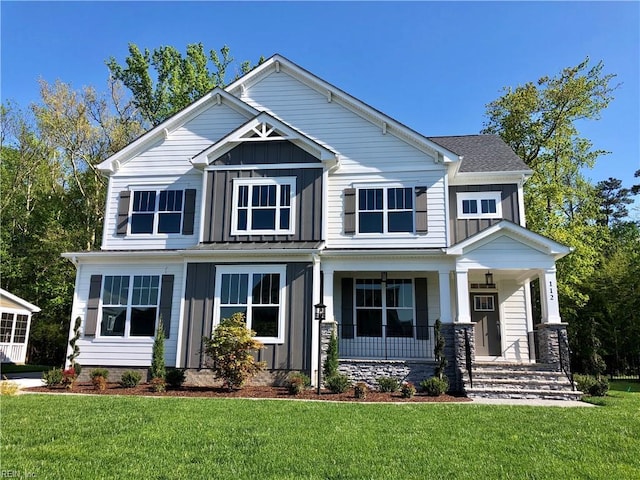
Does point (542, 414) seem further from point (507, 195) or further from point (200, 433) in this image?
point (507, 195)

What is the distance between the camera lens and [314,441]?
6273 millimetres

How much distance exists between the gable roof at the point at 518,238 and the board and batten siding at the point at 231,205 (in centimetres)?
415

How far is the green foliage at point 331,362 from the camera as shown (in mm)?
12396

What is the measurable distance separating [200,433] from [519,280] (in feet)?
38.0

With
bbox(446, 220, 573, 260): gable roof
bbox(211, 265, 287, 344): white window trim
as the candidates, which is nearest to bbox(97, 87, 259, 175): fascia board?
bbox(211, 265, 287, 344): white window trim

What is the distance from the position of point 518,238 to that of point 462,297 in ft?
7.20

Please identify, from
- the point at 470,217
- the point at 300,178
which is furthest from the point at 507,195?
the point at 300,178

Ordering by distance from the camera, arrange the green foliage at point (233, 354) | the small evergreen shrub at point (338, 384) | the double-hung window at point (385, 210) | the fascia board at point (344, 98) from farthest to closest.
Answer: the fascia board at point (344, 98) → the double-hung window at point (385, 210) → the green foliage at point (233, 354) → the small evergreen shrub at point (338, 384)

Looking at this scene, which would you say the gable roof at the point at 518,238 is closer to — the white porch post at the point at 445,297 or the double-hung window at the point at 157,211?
the white porch post at the point at 445,297

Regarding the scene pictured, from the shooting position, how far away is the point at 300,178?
14367 millimetres

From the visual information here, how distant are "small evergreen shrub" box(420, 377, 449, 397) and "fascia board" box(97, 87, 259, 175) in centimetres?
975

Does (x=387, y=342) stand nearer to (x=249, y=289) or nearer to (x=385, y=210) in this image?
(x=385, y=210)

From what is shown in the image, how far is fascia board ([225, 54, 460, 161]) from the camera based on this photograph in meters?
14.5

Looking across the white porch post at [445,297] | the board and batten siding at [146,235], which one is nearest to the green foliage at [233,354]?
the board and batten siding at [146,235]
